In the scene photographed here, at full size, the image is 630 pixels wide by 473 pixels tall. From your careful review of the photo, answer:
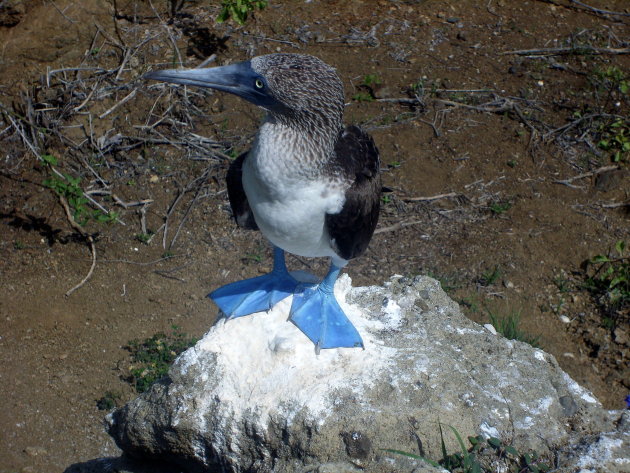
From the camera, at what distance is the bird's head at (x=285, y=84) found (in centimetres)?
235

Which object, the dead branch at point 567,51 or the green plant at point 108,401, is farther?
the dead branch at point 567,51

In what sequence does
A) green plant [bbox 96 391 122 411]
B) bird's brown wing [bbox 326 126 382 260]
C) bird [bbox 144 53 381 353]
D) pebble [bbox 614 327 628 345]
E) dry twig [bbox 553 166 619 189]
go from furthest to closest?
dry twig [bbox 553 166 619 189] → pebble [bbox 614 327 628 345] → green plant [bbox 96 391 122 411] → bird's brown wing [bbox 326 126 382 260] → bird [bbox 144 53 381 353]

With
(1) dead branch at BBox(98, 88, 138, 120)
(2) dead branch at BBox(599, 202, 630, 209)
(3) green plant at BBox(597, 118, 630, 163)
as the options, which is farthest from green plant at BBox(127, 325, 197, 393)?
(3) green plant at BBox(597, 118, 630, 163)

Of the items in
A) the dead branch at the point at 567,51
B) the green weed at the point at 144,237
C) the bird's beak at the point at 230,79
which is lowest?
the green weed at the point at 144,237

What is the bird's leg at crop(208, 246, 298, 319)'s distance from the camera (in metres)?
2.95

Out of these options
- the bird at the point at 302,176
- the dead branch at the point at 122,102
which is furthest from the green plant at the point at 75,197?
the bird at the point at 302,176

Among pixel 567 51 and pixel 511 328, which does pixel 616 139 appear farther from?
pixel 511 328

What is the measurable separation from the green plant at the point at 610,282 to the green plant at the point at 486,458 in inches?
97.4

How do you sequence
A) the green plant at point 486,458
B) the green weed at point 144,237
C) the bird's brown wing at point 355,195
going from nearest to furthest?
the green plant at point 486,458 < the bird's brown wing at point 355,195 < the green weed at point 144,237

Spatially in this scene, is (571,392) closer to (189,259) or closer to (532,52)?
(189,259)

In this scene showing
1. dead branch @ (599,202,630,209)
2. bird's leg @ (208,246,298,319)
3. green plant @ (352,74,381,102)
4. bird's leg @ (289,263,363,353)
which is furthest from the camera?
green plant @ (352,74,381,102)

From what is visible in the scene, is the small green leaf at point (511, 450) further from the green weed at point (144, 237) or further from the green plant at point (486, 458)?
the green weed at point (144, 237)

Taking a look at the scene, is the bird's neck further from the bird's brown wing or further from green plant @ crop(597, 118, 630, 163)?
green plant @ crop(597, 118, 630, 163)

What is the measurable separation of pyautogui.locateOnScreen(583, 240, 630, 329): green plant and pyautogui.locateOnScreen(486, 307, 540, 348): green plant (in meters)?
0.66
